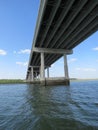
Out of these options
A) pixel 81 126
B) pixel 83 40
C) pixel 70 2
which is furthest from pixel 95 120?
pixel 83 40

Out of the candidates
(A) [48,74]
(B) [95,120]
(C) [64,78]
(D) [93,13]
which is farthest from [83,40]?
(A) [48,74]

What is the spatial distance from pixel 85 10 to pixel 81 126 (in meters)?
20.3

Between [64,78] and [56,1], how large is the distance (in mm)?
23278

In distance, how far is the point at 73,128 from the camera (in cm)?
496

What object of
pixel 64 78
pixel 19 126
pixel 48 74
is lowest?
pixel 19 126

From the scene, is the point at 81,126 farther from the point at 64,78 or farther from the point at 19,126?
the point at 64,78

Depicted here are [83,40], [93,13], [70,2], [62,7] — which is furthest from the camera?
[83,40]

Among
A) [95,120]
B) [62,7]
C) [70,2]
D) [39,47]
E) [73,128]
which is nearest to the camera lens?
[73,128]

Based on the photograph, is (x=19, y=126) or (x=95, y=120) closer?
(x=19, y=126)

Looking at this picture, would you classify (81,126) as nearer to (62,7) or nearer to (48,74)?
(62,7)

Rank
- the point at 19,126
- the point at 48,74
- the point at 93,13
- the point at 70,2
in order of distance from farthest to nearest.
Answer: the point at 48,74 → the point at 93,13 → the point at 70,2 → the point at 19,126

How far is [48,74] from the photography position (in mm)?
82562

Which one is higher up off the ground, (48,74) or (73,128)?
(48,74)

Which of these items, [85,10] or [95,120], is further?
[85,10]
